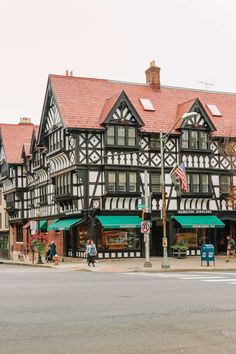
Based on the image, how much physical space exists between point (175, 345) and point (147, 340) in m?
0.56

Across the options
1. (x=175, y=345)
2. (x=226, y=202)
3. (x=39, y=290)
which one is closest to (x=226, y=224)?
(x=226, y=202)

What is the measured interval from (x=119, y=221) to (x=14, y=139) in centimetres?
2440

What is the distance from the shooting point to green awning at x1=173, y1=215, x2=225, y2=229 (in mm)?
39531

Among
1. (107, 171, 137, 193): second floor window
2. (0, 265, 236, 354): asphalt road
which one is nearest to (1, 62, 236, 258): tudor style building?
(107, 171, 137, 193): second floor window

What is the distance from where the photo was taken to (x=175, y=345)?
831cm

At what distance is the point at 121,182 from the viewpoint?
1539 inches

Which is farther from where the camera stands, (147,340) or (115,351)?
(147,340)

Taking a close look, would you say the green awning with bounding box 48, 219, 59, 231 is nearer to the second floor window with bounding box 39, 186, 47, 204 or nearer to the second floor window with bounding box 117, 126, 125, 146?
the second floor window with bounding box 39, 186, 47, 204

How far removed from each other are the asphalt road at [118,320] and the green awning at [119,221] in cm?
2021

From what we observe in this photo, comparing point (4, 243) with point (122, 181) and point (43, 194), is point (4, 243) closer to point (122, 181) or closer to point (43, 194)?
point (43, 194)

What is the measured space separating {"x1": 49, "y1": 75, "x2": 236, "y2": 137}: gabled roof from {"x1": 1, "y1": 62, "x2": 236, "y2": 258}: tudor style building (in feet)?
0.26

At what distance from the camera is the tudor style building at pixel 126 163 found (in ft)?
127

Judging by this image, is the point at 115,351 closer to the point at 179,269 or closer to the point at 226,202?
the point at 179,269

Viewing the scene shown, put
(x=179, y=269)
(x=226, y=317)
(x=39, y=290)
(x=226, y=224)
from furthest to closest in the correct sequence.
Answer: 1. (x=226, y=224)
2. (x=179, y=269)
3. (x=39, y=290)
4. (x=226, y=317)
